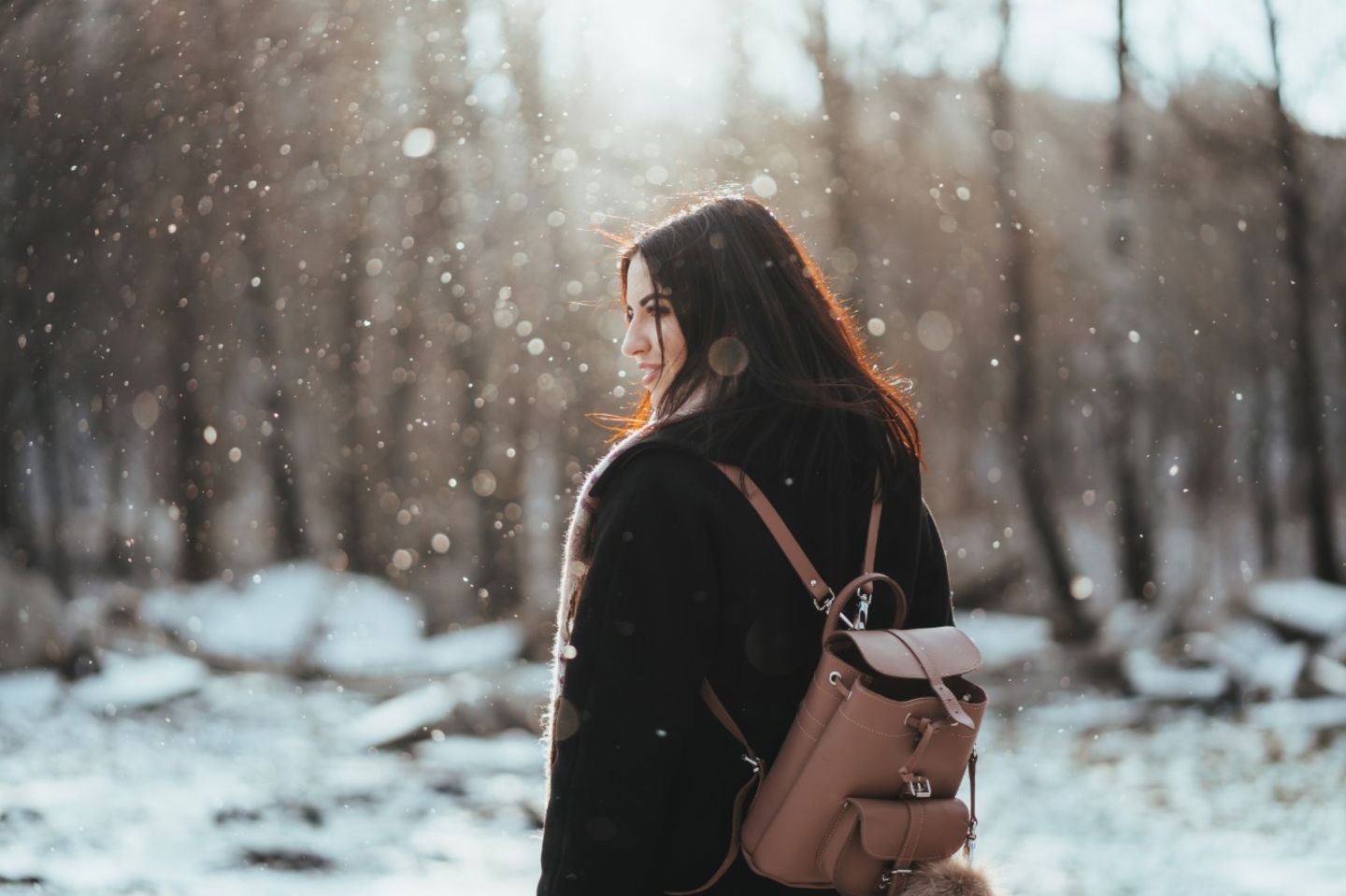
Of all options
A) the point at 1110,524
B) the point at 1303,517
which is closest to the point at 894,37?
the point at 1110,524

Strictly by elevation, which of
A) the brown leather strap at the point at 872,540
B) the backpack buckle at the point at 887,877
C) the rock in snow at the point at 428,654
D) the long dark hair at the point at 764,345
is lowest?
the rock in snow at the point at 428,654

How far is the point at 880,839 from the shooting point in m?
1.44

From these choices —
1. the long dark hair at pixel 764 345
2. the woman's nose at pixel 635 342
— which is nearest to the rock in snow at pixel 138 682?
the woman's nose at pixel 635 342

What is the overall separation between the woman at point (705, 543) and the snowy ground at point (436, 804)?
9.88ft

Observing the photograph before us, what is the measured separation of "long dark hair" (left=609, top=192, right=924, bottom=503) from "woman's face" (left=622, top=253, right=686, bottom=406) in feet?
0.05

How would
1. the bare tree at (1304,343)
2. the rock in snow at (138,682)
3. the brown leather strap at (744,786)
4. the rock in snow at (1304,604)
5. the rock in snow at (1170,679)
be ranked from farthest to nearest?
the bare tree at (1304,343)
the rock in snow at (1304,604)
the rock in snow at (1170,679)
the rock in snow at (138,682)
the brown leather strap at (744,786)

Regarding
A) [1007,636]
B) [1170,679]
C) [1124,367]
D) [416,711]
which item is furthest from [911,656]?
[1124,367]

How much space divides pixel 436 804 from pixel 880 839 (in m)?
4.43

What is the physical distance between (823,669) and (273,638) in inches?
341

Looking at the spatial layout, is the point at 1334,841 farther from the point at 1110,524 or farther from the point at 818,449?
the point at 1110,524

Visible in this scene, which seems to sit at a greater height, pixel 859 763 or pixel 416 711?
pixel 859 763

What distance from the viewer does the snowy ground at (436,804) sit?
4.38 metres

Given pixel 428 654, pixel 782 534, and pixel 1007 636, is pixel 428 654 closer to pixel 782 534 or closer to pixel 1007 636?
pixel 1007 636

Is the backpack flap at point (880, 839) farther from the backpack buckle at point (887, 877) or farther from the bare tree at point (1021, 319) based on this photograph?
the bare tree at point (1021, 319)
